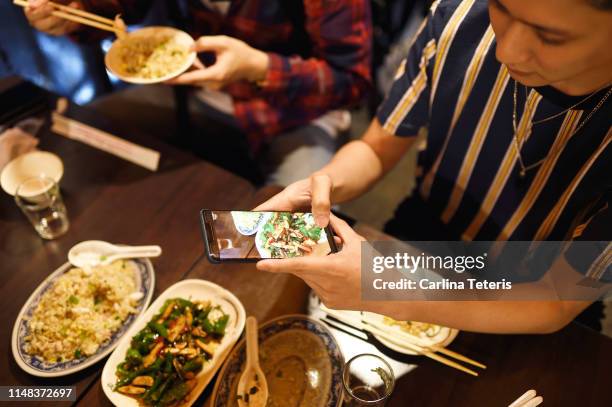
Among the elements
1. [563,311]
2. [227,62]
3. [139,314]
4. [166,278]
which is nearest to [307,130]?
[227,62]

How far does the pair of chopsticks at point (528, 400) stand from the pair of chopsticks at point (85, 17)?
6.49 feet

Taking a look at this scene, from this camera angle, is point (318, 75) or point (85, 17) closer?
point (85, 17)

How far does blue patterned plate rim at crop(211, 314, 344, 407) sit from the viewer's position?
138cm

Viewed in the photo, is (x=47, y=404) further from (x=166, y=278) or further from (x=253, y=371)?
(x=253, y=371)

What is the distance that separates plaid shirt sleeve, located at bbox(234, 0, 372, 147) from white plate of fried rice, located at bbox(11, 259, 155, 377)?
1101mm

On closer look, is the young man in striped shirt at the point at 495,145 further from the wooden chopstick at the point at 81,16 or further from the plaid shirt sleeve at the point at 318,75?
the wooden chopstick at the point at 81,16

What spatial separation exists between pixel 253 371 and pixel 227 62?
4.36 feet

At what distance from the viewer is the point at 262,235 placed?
139cm

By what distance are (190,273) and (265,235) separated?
1.47ft

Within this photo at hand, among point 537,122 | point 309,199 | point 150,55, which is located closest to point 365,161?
point 309,199

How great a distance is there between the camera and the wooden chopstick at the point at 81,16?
6.60 feet

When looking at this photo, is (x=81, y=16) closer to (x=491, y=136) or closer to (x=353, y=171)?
(x=353, y=171)

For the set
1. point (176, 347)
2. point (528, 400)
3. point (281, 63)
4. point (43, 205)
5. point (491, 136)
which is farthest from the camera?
point (281, 63)

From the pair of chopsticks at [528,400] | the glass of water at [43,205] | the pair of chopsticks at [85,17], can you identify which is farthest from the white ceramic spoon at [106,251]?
the pair of chopsticks at [528,400]
